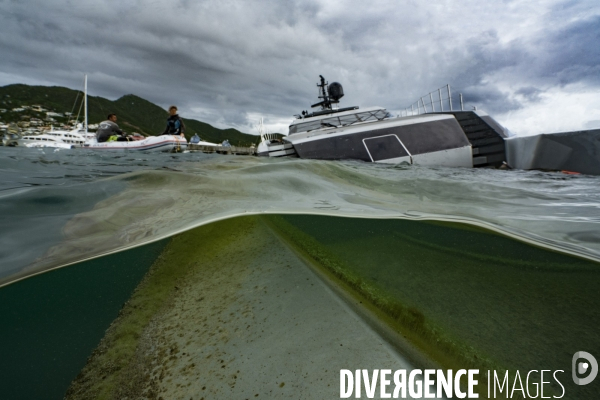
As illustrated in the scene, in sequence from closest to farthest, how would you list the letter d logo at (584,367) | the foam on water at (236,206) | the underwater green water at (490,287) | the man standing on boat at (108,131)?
the letter d logo at (584,367), the underwater green water at (490,287), the foam on water at (236,206), the man standing on boat at (108,131)

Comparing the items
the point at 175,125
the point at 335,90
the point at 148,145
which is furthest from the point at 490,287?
the point at 175,125

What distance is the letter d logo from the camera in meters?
1.08

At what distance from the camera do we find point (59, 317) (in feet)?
6.33

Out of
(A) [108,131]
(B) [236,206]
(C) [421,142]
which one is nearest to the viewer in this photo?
(B) [236,206]

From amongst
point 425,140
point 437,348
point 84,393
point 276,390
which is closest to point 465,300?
point 437,348

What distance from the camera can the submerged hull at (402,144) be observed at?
6.05m

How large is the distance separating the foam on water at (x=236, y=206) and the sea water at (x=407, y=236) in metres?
0.01

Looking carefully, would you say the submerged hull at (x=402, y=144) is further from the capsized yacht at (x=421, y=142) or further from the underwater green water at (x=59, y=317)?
the underwater green water at (x=59, y=317)

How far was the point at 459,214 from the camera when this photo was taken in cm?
245

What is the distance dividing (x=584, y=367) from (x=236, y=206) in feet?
7.44

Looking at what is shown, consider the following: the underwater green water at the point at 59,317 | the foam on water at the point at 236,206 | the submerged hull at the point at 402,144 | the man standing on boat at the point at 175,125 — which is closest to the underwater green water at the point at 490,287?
the foam on water at the point at 236,206

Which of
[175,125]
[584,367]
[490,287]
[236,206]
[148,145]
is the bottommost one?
[584,367]

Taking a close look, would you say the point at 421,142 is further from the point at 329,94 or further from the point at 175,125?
the point at 175,125

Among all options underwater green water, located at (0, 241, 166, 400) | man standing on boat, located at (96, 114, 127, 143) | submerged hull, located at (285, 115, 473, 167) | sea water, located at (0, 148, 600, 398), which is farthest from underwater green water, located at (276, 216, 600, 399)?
man standing on boat, located at (96, 114, 127, 143)
